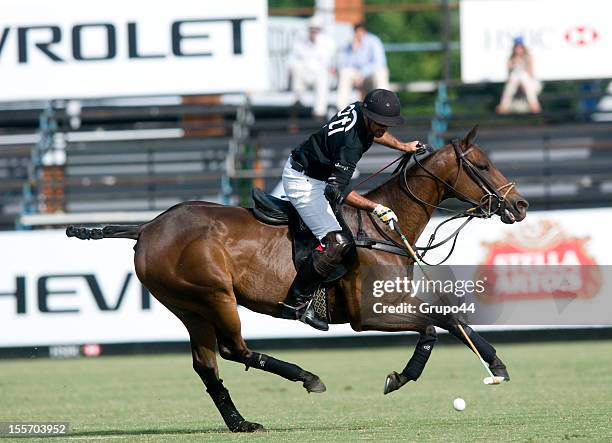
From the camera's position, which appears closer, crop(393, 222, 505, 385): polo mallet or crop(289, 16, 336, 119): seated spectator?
crop(393, 222, 505, 385): polo mallet

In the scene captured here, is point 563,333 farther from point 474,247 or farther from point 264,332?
point 264,332

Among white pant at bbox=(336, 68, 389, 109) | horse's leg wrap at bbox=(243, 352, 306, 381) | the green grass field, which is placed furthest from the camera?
white pant at bbox=(336, 68, 389, 109)

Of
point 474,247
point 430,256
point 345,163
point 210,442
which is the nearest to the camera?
point 210,442

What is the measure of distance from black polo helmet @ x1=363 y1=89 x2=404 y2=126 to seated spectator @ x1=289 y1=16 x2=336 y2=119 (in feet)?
41.4

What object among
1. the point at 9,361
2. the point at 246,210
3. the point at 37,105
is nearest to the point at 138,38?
the point at 37,105

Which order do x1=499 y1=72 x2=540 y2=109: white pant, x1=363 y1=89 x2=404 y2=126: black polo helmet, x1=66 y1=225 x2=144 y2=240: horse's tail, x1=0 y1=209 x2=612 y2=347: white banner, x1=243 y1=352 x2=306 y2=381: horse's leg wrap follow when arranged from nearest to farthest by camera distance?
x1=363 y1=89 x2=404 y2=126: black polo helmet
x1=243 y1=352 x2=306 y2=381: horse's leg wrap
x1=66 y1=225 x2=144 y2=240: horse's tail
x1=0 y1=209 x2=612 y2=347: white banner
x1=499 y1=72 x2=540 y2=109: white pant

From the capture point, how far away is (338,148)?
936cm

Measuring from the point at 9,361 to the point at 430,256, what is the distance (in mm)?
7643

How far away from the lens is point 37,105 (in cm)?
2416

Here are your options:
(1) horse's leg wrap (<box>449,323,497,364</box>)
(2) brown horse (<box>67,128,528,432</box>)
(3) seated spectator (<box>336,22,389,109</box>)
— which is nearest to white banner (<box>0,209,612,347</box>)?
(3) seated spectator (<box>336,22,389,109</box>)

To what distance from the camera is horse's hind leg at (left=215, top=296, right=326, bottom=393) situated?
370 inches

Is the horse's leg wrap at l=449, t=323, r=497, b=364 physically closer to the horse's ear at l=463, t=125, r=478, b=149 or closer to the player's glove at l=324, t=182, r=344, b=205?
the player's glove at l=324, t=182, r=344, b=205

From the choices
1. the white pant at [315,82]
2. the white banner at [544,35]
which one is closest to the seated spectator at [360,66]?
the white pant at [315,82]

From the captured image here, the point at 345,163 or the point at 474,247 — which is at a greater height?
the point at 345,163
